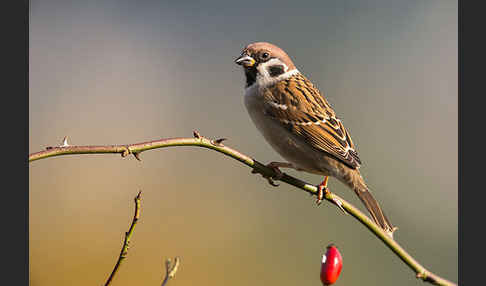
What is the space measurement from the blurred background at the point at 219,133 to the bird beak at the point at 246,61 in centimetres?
68

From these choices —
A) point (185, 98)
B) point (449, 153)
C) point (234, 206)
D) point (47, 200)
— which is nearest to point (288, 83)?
point (234, 206)

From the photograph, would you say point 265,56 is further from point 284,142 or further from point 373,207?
point 373,207

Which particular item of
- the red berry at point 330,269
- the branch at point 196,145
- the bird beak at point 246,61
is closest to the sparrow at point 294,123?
the bird beak at point 246,61

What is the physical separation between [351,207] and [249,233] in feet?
5.88

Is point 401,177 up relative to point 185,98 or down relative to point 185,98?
down

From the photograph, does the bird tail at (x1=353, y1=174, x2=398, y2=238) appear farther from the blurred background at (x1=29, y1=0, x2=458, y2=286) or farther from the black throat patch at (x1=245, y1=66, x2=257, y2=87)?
the blurred background at (x1=29, y1=0, x2=458, y2=286)

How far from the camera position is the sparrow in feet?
7.98

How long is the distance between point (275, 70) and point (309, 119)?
0.97 ft

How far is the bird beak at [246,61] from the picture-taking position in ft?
7.79

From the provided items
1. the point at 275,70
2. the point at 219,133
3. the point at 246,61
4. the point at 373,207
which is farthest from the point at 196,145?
the point at 219,133

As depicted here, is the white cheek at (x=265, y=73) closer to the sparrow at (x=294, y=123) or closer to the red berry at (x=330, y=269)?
the sparrow at (x=294, y=123)

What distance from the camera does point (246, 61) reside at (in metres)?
2.41

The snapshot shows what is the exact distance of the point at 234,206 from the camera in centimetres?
345

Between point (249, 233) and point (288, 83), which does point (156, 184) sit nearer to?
point (249, 233)
